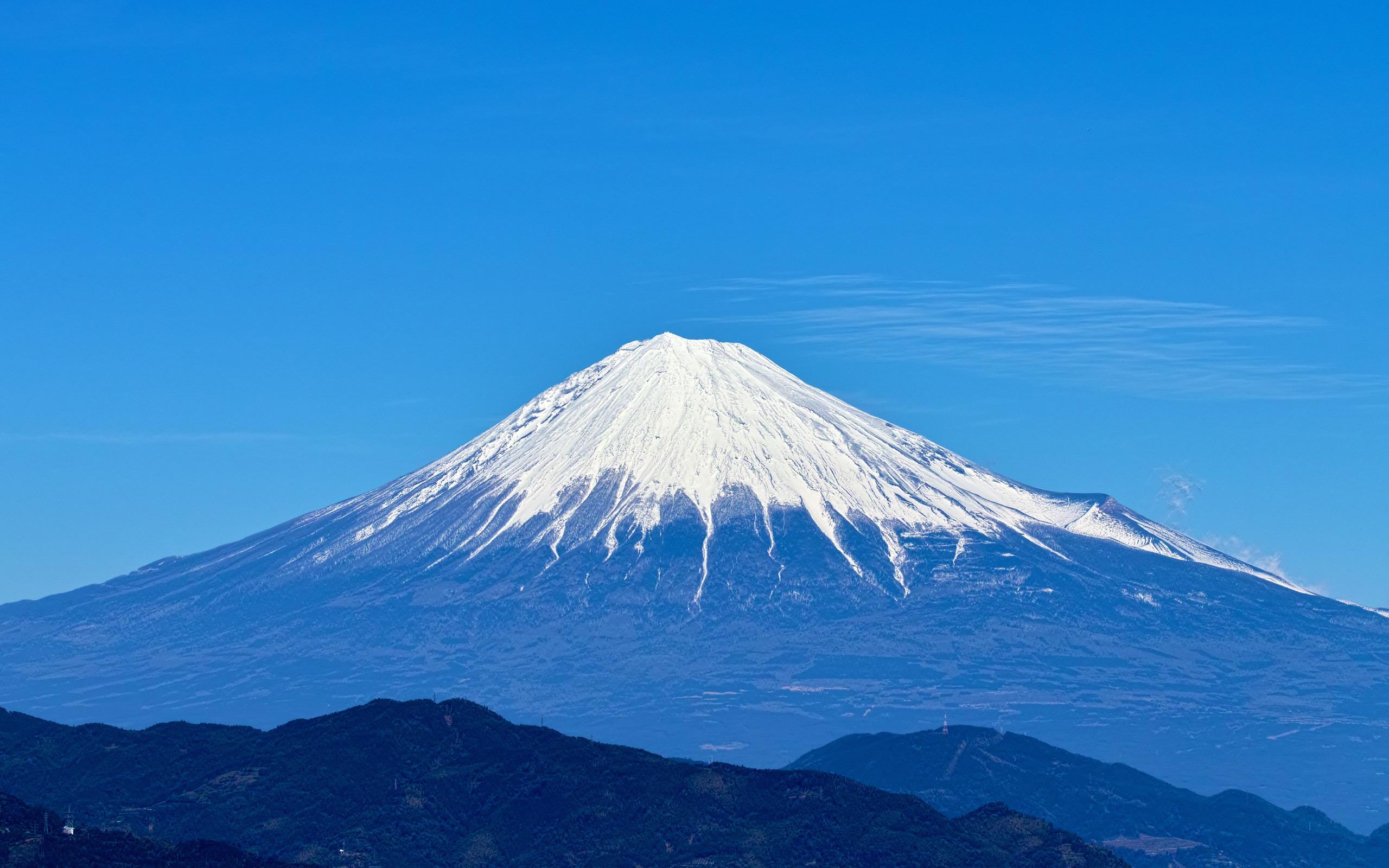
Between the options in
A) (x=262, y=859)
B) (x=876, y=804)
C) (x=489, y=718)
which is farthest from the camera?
(x=489, y=718)

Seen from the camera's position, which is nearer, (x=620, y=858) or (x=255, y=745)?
(x=620, y=858)

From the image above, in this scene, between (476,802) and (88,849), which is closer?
(88,849)

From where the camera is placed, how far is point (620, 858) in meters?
146

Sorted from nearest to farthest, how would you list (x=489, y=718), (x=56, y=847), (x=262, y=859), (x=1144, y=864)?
(x=56, y=847)
(x=262, y=859)
(x=489, y=718)
(x=1144, y=864)

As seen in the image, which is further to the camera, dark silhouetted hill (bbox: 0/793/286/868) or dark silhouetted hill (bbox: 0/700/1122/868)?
dark silhouetted hill (bbox: 0/700/1122/868)

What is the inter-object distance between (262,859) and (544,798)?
1384 inches

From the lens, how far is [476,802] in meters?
156

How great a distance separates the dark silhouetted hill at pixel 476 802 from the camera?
5768 inches

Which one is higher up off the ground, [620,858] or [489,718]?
[489,718]

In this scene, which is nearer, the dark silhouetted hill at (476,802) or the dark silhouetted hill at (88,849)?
the dark silhouetted hill at (88,849)

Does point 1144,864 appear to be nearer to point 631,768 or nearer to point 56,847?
point 631,768

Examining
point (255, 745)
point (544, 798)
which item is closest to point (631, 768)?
point (544, 798)

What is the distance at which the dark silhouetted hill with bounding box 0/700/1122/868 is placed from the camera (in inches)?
5768

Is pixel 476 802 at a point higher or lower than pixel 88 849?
higher
